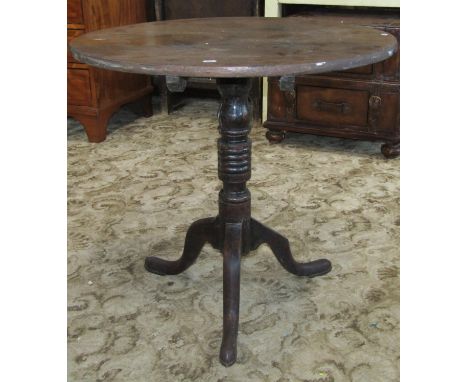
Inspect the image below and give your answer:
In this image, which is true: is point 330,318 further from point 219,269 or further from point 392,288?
point 219,269

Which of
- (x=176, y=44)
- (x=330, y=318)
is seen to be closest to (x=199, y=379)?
(x=330, y=318)

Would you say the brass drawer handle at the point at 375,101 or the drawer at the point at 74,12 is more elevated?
the drawer at the point at 74,12

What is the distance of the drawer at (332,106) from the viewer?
103 inches

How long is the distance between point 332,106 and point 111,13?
1.18 meters

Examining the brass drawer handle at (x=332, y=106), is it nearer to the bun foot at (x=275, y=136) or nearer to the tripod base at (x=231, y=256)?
the bun foot at (x=275, y=136)

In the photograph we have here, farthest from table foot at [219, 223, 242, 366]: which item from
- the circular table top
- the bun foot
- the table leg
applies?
the bun foot

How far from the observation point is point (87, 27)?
2.72 meters

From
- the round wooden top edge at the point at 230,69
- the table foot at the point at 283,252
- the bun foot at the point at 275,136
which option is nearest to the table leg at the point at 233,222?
the table foot at the point at 283,252

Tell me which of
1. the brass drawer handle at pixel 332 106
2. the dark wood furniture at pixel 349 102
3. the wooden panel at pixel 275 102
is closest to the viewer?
the dark wood furniture at pixel 349 102

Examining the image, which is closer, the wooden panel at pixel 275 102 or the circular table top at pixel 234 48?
the circular table top at pixel 234 48

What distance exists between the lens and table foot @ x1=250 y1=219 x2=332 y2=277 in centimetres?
157

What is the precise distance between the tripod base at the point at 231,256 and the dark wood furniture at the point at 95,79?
1.34 m

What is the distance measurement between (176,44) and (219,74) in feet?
0.93

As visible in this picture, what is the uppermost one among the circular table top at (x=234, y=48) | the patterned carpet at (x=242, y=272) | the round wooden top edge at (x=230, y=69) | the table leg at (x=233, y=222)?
the circular table top at (x=234, y=48)
